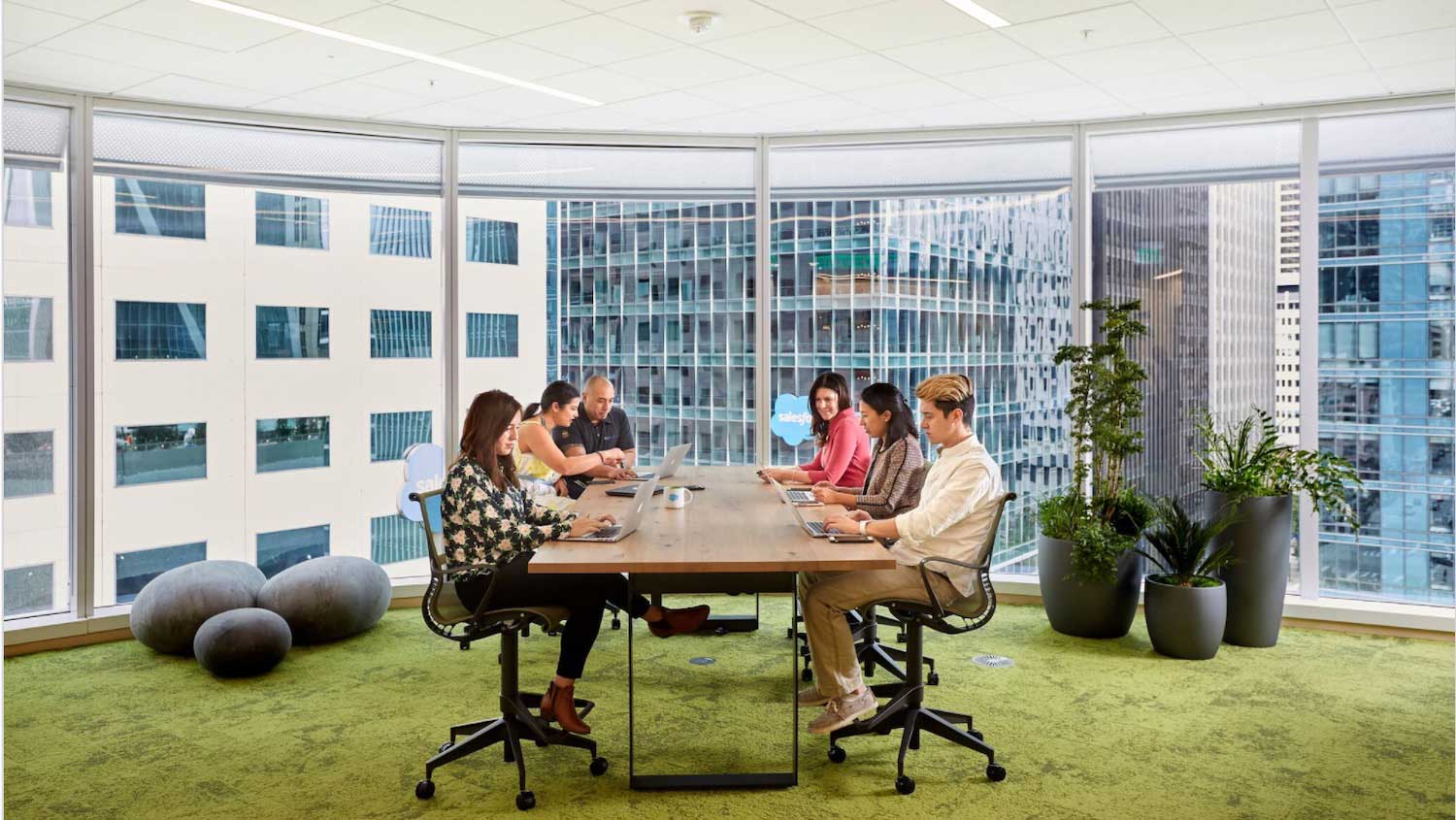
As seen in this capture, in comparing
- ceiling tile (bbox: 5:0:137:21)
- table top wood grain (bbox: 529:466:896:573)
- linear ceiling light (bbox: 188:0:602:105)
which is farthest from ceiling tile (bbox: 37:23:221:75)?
table top wood grain (bbox: 529:466:896:573)

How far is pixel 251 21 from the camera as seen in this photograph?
454 cm

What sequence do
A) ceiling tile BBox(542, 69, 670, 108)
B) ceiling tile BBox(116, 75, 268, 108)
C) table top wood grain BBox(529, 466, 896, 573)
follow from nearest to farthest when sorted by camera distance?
table top wood grain BBox(529, 466, 896, 573) < ceiling tile BBox(542, 69, 670, 108) < ceiling tile BBox(116, 75, 268, 108)

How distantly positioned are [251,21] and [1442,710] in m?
5.97

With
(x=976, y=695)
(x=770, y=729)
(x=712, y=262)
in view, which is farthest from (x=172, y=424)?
(x=976, y=695)

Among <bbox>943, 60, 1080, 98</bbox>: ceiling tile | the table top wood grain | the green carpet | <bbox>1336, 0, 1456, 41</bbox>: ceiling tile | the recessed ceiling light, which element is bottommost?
the green carpet

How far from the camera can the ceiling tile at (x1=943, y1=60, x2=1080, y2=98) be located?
5.32 metres

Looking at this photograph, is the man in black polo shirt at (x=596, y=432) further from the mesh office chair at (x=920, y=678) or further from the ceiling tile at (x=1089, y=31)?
the ceiling tile at (x=1089, y=31)

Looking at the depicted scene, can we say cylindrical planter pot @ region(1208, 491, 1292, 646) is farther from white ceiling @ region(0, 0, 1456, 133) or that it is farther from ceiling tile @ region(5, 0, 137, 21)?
ceiling tile @ region(5, 0, 137, 21)

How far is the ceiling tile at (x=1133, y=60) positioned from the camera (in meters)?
4.96

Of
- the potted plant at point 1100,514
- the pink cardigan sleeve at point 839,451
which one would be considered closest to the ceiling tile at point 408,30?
the pink cardigan sleeve at point 839,451

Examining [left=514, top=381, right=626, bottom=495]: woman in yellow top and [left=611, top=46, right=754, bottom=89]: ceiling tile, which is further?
[left=514, top=381, right=626, bottom=495]: woman in yellow top

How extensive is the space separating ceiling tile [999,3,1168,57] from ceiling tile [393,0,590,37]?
198cm

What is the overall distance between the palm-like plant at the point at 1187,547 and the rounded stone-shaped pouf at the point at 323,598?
166 inches

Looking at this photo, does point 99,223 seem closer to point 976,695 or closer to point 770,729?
point 770,729
